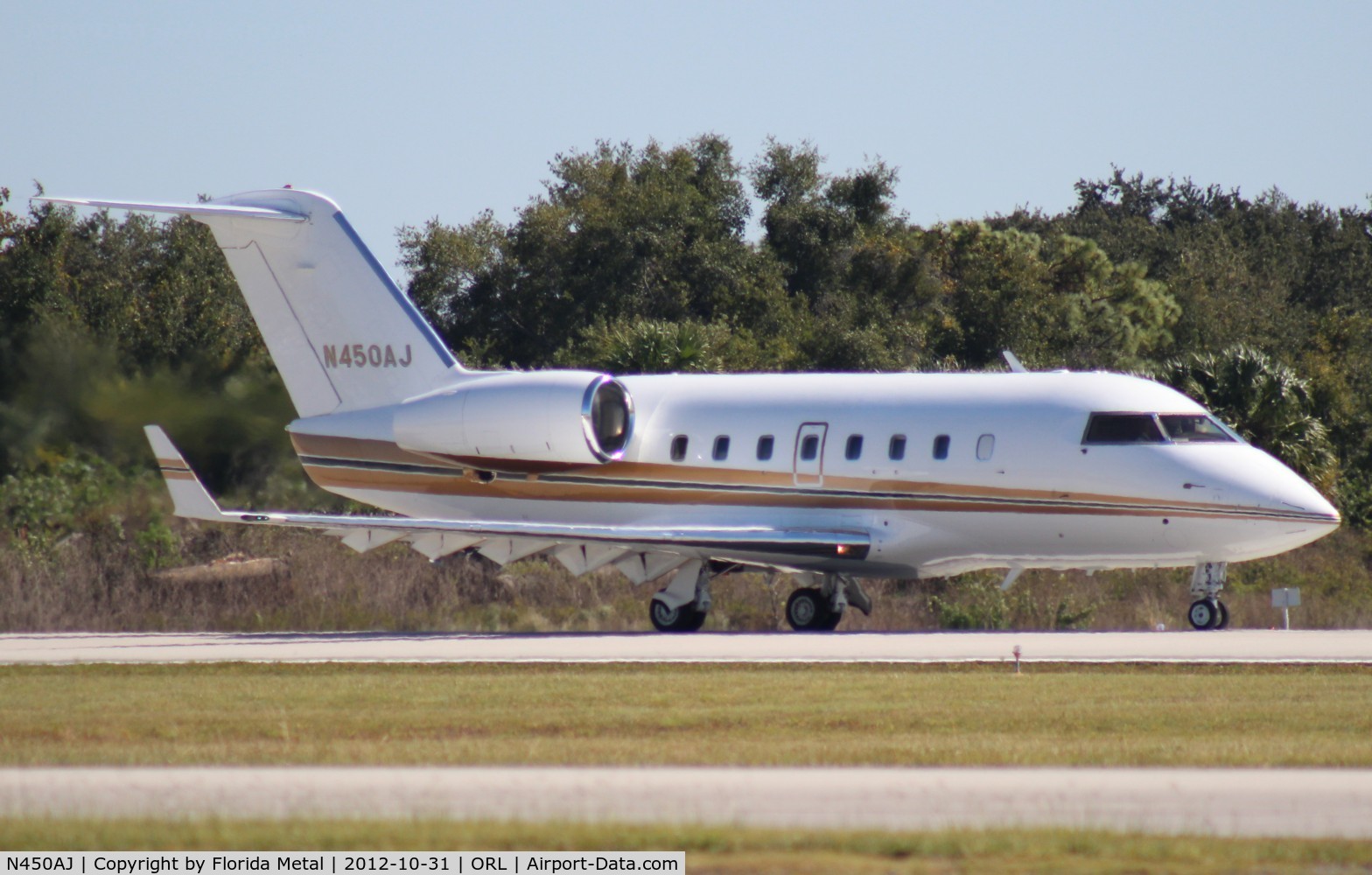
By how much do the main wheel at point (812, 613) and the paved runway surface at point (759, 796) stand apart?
15.8 m

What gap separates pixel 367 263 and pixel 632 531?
6747 millimetres

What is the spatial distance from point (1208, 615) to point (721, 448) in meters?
7.33

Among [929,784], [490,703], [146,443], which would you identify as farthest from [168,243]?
[929,784]

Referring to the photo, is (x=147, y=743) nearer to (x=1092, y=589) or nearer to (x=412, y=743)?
(x=412, y=743)

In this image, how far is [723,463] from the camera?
88.9 feet

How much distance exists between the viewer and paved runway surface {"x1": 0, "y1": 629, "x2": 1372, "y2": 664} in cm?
1986

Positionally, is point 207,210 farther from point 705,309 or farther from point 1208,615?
point 705,309

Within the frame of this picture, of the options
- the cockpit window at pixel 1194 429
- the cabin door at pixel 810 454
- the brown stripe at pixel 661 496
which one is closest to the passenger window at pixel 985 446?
the brown stripe at pixel 661 496

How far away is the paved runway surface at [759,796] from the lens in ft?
30.7

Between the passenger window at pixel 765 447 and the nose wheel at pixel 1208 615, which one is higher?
the passenger window at pixel 765 447

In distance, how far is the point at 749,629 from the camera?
3066 cm

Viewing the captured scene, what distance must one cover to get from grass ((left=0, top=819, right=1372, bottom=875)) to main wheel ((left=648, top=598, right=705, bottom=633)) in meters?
17.7
